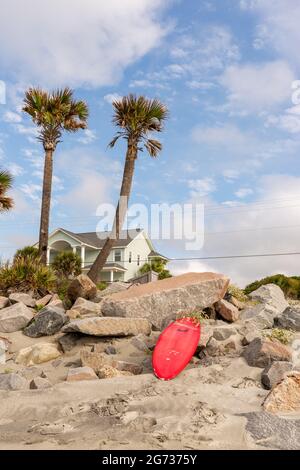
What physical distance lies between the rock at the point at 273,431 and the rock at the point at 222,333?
351 centimetres

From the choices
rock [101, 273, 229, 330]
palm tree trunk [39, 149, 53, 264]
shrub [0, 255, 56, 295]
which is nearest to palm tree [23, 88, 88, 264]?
palm tree trunk [39, 149, 53, 264]

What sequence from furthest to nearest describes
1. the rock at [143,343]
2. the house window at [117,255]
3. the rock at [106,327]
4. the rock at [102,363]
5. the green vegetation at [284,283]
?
the house window at [117,255], the green vegetation at [284,283], the rock at [106,327], the rock at [143,343], the rock at [102,363]

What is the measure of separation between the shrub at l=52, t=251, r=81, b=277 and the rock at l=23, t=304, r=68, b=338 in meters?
14.9

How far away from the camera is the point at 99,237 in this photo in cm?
4212

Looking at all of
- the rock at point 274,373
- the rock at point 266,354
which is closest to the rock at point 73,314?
the rock at point 266,354

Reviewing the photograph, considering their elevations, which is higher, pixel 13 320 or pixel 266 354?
pixel 13 320

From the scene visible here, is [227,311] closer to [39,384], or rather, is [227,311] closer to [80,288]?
[80,288]

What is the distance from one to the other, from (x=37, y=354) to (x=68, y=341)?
746 mm

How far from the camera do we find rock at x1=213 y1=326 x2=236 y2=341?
8.99 m

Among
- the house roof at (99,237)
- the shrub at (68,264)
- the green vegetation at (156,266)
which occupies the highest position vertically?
the house roof at (99,237)

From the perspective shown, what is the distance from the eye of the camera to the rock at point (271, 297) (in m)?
11.9

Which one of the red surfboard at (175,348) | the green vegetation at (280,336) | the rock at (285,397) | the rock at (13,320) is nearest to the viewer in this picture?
the rock at (285,397)

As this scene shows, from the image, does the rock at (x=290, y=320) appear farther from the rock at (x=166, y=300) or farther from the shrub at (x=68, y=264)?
the shrub at (x=68, y=264)

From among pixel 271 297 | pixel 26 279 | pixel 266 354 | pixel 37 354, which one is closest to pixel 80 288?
pixel 26 279
